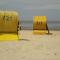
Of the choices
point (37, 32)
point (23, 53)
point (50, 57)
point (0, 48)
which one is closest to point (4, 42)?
point (0, 48)

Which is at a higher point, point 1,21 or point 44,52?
point 1,21

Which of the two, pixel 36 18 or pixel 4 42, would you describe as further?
pixel 36 18

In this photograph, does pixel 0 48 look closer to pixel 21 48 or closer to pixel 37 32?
pixel 21 48

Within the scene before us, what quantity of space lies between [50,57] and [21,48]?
2514 mm

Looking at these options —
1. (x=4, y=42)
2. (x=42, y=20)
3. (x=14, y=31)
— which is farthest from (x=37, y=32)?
(x=4, y=42)

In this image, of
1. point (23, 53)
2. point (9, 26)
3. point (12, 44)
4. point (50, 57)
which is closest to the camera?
point (50, 57)

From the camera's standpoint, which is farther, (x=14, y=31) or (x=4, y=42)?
(x=14, y=31)

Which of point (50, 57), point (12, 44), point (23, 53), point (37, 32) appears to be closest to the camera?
point (50, 57)

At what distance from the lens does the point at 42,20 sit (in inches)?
829

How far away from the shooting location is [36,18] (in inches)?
845

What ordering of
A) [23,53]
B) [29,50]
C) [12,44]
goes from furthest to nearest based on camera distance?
[12,44] < [29,50] < [23,53]

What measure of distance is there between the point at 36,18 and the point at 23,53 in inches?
401

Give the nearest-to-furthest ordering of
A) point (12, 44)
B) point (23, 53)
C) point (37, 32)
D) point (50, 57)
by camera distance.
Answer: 1. point (50, 57)
2. point (23, 53)
3. point (12, 44)
4. point (37, 32)

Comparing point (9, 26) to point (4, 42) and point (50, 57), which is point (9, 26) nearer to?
point (4, 42)
